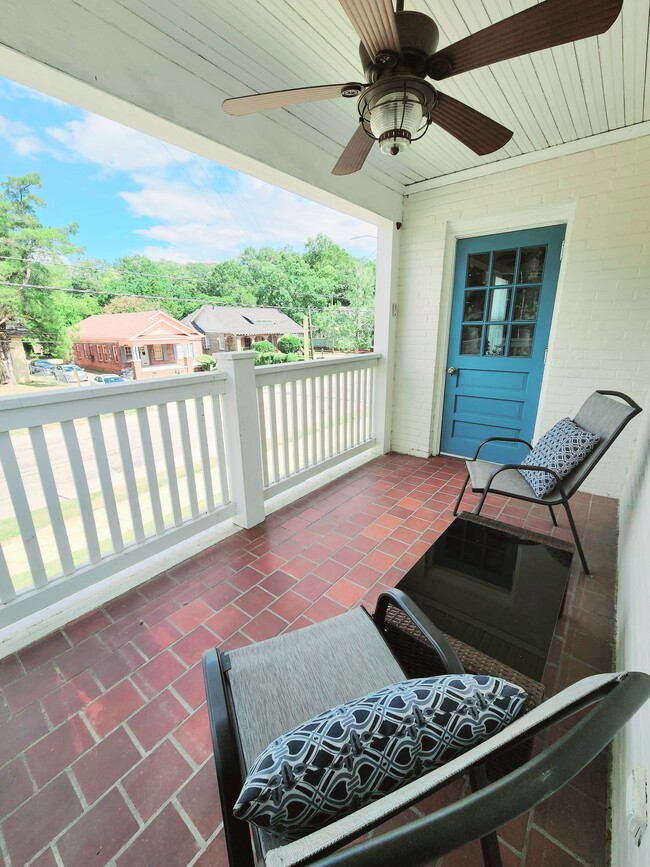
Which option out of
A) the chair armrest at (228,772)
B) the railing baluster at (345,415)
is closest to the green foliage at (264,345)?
the railing baluster at (345,415)

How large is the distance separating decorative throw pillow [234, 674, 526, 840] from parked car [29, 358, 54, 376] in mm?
3123

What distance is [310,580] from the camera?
6.55 feet

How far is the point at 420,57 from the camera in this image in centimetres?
118

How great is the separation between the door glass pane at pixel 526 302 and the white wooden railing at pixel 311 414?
1365 mm

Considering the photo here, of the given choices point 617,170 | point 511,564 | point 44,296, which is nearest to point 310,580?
point 511,564

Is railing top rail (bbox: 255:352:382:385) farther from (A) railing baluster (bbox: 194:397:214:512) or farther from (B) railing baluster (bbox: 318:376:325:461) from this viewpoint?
(A) railing baluster (bbox: 194:397:214:512)

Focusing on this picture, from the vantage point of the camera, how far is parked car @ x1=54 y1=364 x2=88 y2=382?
262 centimetres

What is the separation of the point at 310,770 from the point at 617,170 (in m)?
3.82

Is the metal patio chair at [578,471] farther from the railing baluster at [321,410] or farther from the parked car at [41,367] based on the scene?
the parked car at [41,367]

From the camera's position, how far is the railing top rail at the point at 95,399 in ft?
4.84

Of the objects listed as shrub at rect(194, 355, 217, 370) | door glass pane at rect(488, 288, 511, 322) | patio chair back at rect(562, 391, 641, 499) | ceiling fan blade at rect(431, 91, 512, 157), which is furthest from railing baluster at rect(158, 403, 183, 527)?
door glass pane at rect(488, 288, 511, 322)

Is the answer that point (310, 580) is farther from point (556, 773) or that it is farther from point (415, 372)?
point (415, 372)

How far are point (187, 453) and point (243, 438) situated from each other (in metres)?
0.36

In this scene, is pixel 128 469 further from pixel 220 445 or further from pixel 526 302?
pixel 526 302
